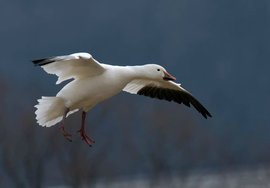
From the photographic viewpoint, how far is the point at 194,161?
4031 centimetres

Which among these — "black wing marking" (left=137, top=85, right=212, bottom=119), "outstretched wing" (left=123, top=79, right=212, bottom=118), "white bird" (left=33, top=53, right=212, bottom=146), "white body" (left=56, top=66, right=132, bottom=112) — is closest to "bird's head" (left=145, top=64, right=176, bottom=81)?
"white bird" (left=33, top=53, right=212, bottom=146)

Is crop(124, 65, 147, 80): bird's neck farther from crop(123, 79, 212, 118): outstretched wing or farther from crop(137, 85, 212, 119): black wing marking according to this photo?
crop(137, 85, 212, 119): black wing marking

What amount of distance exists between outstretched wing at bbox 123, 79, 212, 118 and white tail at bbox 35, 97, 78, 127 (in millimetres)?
1254

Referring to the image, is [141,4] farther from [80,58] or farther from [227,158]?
[80,58]

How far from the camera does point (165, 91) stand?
43.2ft

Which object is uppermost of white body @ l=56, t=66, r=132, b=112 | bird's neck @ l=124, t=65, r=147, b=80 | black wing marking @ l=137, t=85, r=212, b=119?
bird's neck @ l=124, t=65, r=147, b=80

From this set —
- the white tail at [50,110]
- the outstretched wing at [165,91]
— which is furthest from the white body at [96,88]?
the outstretched wing at [165,91]

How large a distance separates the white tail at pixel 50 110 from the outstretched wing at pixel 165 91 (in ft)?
4.11

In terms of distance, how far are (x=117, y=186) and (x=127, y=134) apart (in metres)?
3.17

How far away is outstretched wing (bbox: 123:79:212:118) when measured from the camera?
1296cm

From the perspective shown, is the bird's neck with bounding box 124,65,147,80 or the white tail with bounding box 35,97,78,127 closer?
the bird's neck with bounding box 124,65,147,80

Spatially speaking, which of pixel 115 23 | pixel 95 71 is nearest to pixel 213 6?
pixel 115 23

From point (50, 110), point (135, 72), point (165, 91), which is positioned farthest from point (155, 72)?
point (165, 91)

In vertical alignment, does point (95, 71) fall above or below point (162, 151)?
above
